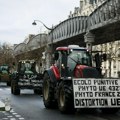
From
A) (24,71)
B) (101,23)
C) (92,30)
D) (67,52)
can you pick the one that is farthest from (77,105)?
(92,30)

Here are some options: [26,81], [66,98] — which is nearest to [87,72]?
[66,98]

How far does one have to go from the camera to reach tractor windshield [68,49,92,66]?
19641mm

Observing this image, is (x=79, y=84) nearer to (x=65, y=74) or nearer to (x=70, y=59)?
(x=65, y=74)

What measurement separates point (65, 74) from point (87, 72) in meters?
1.04

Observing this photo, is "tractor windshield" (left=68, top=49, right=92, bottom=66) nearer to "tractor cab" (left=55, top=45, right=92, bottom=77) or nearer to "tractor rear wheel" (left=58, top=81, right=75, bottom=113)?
"tractor cab" (left=55, top=45, right=92, bottom=77)

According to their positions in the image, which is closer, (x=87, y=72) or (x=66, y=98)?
(x=66, y=98)

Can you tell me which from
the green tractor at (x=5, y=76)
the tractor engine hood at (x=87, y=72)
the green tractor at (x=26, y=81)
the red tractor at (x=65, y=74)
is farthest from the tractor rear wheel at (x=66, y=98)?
the green tractor at (x=5, y=76)

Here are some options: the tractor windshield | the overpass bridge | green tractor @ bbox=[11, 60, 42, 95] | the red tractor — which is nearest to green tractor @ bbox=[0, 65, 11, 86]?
the overpass bridge

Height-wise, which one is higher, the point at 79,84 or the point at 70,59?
the point at 70,59

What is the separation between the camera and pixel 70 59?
1962 cm

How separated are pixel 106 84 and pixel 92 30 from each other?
30.4m

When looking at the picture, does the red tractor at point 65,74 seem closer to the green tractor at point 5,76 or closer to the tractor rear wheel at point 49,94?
the tractor rear wheel at point 49,94

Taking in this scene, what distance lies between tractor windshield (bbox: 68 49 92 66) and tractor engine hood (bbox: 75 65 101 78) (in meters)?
0.62

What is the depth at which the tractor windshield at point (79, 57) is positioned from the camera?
19641 mm
